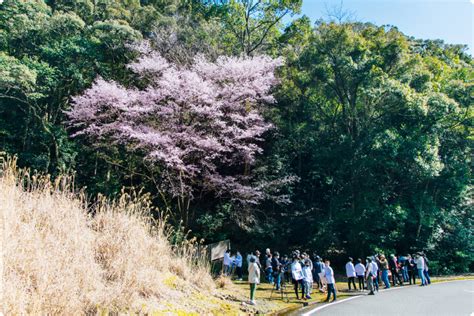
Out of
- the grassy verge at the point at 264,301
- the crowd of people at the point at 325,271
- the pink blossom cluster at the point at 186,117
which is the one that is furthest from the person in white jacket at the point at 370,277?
the pink blossom cluster at the point at 186,117

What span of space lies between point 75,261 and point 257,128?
40.6 feet

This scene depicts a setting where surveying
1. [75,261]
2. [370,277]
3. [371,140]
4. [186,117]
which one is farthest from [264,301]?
[371,140]

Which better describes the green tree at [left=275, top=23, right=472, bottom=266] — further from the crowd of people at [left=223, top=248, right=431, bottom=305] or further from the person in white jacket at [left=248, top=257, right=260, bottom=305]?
the person in white jacket at [left=248, top=257, right=260, bottom=305]

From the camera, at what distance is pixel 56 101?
2084 centimetres

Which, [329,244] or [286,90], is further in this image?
[286,90]

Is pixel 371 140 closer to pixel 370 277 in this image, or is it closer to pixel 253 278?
pixel 370 277

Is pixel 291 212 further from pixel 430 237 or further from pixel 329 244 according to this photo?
pixel 430 237

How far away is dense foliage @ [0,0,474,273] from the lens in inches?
595

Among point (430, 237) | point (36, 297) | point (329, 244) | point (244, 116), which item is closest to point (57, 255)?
point (36, 297)

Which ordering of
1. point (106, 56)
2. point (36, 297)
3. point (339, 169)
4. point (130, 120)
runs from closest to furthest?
point (36, 297)
point (130, 120)
point (339, 169)
point (106, 56)

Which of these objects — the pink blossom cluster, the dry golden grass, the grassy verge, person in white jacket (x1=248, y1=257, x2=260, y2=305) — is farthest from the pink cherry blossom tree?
the dry golden grass

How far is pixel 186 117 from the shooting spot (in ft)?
48.9

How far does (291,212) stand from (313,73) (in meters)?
7.64

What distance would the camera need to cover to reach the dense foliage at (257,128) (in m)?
15.1
